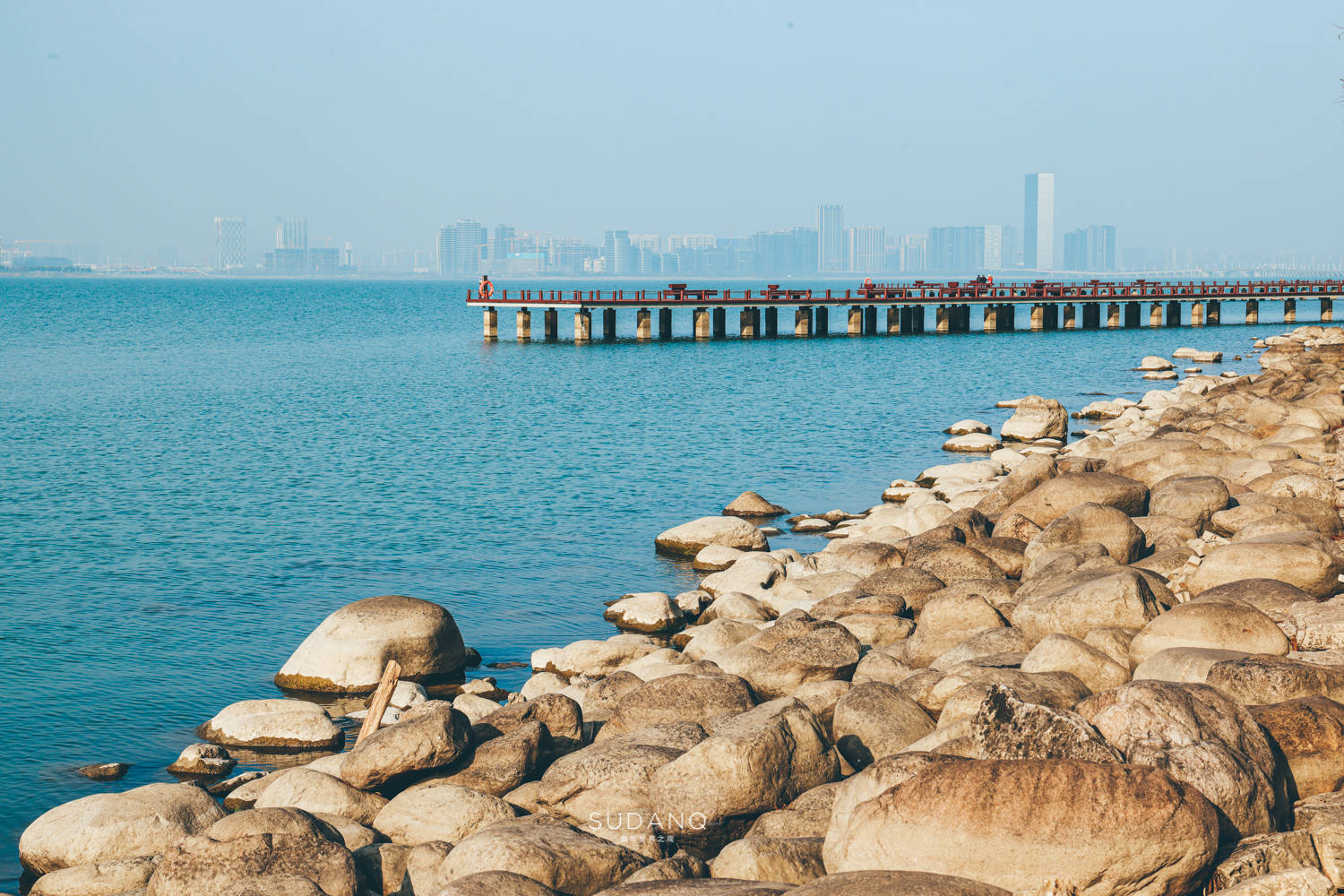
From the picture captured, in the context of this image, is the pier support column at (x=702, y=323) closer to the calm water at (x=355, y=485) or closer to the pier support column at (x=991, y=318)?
the calm water at (x=355, y=485)

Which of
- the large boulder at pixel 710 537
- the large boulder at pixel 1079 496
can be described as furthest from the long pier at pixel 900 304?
the large boulder at pixel 1079 496

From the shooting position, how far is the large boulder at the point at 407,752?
975 cm

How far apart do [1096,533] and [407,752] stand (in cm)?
922

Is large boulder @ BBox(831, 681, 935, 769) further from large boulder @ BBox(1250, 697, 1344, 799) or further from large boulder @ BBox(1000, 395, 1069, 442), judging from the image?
large boulder @ BBox(1000, 395, 1069, 442)

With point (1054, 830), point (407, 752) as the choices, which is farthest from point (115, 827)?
point (1054, 830)

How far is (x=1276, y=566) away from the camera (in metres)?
11.8

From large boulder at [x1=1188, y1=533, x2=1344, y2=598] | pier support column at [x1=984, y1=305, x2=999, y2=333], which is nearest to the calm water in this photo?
large boulder at [x1=1188, y1=533, x2=1344, y2=598]

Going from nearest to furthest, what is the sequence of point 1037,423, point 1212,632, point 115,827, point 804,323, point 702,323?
1. point 115,827
2. point 1212,632
3. point 1037,423
4. point 702,323
5. point 804,323

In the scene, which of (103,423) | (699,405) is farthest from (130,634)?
(699,405)

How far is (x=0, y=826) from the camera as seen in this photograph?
11.2m

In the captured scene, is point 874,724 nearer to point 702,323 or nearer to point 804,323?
point 702,323

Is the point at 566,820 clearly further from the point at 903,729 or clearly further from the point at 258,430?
the point at 258,430

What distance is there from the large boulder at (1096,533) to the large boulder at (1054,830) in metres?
8.46

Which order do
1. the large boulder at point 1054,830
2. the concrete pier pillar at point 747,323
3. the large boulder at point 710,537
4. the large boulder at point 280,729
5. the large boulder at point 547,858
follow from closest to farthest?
the large boulder at point 1054,830
the large boulder at point 547,858
the large boulder at point 280,729
the large boulder at point 710,537
the concrete pier pillar at point 747,323
